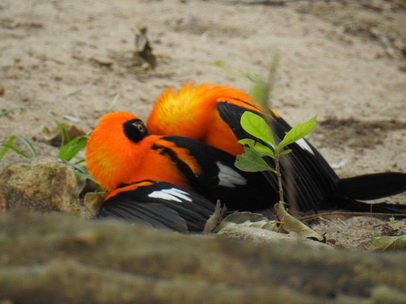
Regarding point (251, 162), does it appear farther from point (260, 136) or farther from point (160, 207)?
point (160, 207)

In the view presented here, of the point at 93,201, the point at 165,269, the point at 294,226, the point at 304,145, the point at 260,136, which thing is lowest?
the point at 93,201

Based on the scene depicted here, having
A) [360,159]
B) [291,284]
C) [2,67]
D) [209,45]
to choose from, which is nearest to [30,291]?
[291,284]

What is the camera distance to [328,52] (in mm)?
5512

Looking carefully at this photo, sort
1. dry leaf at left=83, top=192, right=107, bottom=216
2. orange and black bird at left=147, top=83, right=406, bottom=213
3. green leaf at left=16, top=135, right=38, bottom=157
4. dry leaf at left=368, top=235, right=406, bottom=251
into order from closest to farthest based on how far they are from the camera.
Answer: dry leaf at left=368, top=235, right=406, bottom=251
dry leaf at left=83, top=192, right=107, bottom=216
orange and black bird at left=147, top=83, right=406, bottom=213
green leaf at left=16, top=135, right=38, bottom=157

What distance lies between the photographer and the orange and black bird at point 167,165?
2.65m

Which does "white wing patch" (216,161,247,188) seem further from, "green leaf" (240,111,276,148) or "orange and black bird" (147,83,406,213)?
"green leaf" (240,111,276,148)

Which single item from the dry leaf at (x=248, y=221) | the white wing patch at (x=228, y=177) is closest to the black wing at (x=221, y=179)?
the white wing patch at (x=228, y=177)

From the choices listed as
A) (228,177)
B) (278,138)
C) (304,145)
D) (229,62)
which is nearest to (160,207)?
(228,177)

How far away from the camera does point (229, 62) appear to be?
4941mm

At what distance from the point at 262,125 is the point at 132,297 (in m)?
1.24

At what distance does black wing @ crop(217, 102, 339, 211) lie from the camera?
2.62 metres

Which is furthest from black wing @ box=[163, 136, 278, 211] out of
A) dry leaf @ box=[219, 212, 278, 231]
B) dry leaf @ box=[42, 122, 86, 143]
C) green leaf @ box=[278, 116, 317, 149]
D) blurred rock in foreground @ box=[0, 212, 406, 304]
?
blurred rock in foreground @ box=[0, 212, 406, 304]

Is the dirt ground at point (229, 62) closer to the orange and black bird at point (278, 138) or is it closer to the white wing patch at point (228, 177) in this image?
the orange and black bird at point (278, 138)

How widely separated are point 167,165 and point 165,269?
1.70 metres
